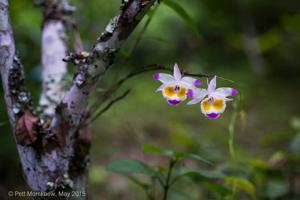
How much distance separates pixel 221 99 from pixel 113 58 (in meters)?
0.22

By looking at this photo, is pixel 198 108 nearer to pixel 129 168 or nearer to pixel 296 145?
pixel 296 145

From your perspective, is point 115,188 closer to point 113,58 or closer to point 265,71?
point 113,58

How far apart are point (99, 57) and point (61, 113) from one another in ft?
0.49

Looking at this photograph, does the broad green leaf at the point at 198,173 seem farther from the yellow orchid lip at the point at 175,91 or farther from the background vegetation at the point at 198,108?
the yellow orchid lip at the point at 175,91

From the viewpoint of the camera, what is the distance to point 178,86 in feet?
2.51

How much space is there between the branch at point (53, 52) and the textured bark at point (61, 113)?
167mm

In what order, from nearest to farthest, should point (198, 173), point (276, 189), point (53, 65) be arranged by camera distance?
1. point (198, 173)
2. point (53, 65)
3. point (276, 189)

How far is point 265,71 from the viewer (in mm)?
3043

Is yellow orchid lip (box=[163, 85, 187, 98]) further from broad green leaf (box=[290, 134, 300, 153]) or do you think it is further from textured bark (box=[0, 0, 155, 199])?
broad green leaf (box=[290, 134, 300, 153])

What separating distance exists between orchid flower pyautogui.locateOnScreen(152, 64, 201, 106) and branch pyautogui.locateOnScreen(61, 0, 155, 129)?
0.33 ft

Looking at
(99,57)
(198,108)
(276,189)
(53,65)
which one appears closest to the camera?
(99,57)

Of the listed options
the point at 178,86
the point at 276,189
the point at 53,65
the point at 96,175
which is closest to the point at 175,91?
the point at 178,86

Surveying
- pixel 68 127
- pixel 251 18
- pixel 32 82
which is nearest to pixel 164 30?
pixel 251 18

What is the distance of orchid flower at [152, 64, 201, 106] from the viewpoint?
0.76 metres
